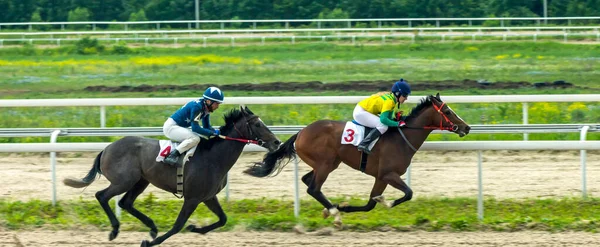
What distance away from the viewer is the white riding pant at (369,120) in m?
8.31

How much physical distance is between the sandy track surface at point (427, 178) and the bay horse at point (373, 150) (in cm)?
96

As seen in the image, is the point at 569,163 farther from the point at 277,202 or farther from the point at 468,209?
the point at 277,202

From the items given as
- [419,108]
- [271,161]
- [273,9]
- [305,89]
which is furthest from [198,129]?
[273,9]

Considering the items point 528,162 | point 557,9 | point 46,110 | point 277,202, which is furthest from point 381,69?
point 557,9

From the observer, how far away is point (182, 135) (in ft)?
24.8

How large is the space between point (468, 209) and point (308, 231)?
5.22ft

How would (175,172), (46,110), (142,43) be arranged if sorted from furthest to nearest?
1. (142,43)
2. (46,110)
3. (175,172)

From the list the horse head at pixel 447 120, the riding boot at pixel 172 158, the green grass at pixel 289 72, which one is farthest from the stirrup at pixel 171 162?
the green grass at pixel 289 72

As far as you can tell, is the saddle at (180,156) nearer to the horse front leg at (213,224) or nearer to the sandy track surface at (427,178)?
the horse front leg at (213,224)

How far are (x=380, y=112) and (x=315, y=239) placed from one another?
1.44 metres

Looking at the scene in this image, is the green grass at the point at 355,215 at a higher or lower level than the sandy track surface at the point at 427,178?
lower

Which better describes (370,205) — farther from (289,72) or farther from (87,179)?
(289,72)

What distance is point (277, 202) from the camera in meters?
8.97

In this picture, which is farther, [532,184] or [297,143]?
[532,184]
